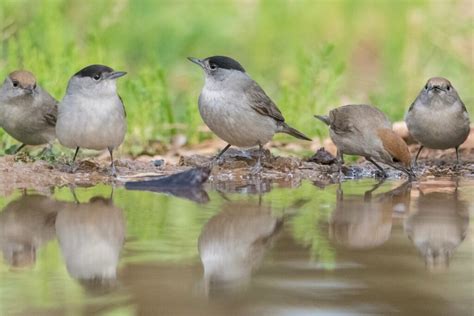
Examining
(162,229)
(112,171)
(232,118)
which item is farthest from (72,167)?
(162,229)

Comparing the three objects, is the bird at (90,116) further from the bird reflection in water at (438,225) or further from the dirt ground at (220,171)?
the bird reflection in water at (438,225)

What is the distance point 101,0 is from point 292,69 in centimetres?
237

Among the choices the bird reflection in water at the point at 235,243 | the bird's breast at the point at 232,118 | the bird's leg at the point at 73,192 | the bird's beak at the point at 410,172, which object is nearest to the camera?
the bird reflection in water at the point at 235,243

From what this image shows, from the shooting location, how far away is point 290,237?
525cm

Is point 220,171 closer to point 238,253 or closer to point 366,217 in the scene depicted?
point 366,217

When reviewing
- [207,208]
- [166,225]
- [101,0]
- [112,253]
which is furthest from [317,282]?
[101,0]

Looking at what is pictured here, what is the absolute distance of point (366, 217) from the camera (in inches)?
232

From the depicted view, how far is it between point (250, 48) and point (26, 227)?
7542mm

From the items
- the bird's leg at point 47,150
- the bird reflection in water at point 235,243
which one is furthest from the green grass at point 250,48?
the bird reflection in water at point 235,243

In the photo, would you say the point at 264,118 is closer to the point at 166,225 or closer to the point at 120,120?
the point at 120,120

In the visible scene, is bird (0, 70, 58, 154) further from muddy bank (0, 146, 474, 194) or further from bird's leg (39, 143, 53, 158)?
muddy bank (0, 146, 474, 194)

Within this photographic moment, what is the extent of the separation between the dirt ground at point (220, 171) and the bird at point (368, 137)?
0.18 meters

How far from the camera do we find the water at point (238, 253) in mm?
3906

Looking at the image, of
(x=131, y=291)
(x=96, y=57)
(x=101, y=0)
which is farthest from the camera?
(x=101, y=0)
